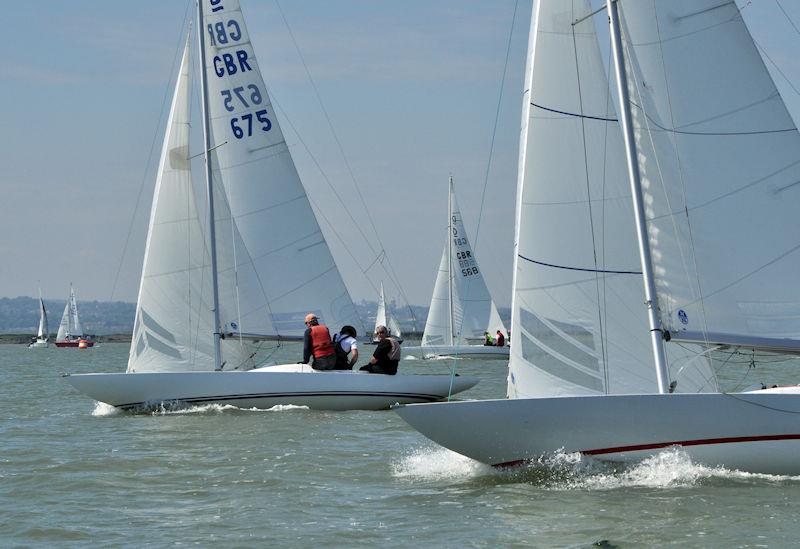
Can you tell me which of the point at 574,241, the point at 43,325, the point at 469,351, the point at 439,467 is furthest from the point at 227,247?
the point at 43,325

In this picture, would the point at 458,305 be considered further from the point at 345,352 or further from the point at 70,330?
the point at 70,330

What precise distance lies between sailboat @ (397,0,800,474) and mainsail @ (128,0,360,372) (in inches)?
363

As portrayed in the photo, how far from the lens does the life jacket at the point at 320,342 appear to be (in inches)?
692

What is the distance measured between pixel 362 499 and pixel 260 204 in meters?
10.5

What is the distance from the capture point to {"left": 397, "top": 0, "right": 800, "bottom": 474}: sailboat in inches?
411

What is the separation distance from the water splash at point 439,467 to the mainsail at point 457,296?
3009 centimetres

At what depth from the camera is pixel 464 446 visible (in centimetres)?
1027

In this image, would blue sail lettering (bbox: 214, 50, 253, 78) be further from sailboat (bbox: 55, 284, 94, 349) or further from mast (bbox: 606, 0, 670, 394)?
sailboat (bbox: 55, 284, 94, 349)

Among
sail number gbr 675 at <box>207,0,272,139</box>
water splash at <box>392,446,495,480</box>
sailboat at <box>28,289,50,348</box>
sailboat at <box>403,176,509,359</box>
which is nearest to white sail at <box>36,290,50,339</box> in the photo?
sailboat at <box>28,289,50,348</box>

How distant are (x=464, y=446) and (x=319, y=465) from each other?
2.26 metres

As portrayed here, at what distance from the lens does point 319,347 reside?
1764cm

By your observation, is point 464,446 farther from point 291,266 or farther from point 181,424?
point 291,266

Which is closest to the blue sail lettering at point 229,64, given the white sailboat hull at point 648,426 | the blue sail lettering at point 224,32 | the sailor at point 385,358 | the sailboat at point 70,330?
the blue sail lettering at point 224,32

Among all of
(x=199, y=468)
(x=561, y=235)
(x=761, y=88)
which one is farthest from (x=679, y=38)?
(x=199, y=468)
